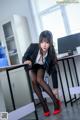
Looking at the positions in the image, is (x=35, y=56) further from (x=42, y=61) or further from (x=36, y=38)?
(x=36, y=38)

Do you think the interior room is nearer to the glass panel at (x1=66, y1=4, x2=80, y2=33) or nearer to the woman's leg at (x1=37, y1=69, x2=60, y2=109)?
the glass panel at (x1=66, y1=4, x2=80, y2=33)

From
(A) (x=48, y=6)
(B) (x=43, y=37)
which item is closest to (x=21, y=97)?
(B) (x=43, y=37)

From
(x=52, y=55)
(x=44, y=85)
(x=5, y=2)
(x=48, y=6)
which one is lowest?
(x=44, y=85)

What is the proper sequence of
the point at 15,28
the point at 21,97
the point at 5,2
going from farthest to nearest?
the point at 5,2, the point at 15,28, the point at 21,97

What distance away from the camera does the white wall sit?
4730 mm

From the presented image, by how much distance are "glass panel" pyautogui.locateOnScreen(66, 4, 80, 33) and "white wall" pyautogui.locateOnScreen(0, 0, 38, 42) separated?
82 cm

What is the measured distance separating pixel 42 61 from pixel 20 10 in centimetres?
213

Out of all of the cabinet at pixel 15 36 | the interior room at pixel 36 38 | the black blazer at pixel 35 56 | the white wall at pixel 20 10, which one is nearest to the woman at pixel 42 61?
the black blazer at pixel 35 56

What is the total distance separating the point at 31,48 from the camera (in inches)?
126

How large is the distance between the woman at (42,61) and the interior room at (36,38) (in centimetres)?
36

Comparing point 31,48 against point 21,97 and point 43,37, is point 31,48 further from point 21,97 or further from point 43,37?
point 21,97

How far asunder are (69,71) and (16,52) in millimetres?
1314

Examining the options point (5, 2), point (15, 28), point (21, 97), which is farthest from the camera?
point (5, 2)

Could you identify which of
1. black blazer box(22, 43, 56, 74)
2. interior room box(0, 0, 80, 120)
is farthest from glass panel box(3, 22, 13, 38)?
black blazer box(22, 43, 56, 74)
